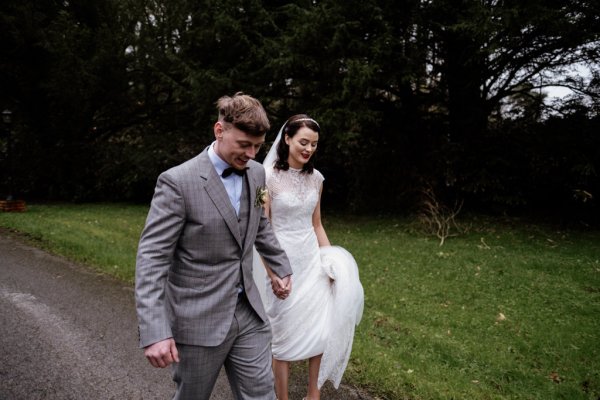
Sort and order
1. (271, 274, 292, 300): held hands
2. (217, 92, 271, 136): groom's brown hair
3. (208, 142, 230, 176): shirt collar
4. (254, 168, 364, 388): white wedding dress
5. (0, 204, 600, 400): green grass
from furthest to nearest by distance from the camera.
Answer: (0, 204, 600, 400): green grass, (254, 168, 364, 388): white wedding dress, (271, 274, 292, 300): held hands, (208, 142, 230, 176): shirt collar, (217, 92, 271, 136): groom's brown hair

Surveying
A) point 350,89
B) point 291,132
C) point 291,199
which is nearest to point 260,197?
point 291,199

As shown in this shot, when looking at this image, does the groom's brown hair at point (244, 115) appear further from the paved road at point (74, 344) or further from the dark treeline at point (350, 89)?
the dark treeline at point (350, 89)

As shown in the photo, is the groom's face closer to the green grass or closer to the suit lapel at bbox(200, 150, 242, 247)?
the suit lapel at bbox(200, 150, 242, 247)

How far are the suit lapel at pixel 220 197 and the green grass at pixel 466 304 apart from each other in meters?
2.38

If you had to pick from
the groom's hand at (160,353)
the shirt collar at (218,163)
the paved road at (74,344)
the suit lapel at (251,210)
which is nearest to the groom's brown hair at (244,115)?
the shirt collar at (218,163)

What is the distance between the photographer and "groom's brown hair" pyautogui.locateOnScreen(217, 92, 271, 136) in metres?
2.21

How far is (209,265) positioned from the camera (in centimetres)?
226

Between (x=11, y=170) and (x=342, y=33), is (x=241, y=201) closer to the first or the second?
(x=342, y=33)

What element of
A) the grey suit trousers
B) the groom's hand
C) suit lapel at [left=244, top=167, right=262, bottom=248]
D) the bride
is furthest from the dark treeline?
the groom's hand

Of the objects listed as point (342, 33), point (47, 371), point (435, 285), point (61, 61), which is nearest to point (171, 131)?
point (61, 61)

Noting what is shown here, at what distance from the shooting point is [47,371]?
4051 mm

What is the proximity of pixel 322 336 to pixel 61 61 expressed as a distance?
61.8 feet

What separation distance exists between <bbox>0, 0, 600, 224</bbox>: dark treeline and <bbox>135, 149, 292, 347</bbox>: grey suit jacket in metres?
9.52

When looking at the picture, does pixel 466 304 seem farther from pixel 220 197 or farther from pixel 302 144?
pixel 220 197
